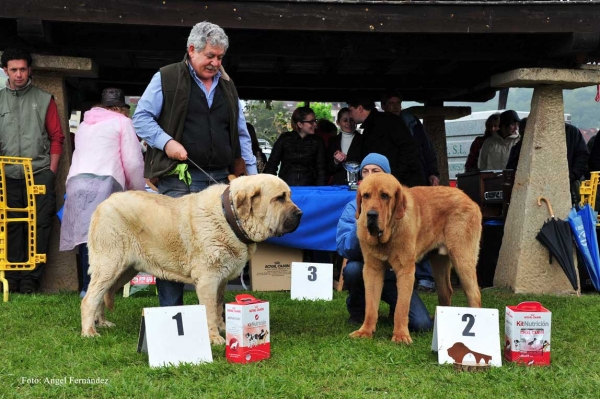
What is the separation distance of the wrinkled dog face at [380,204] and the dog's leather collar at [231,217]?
0.87m

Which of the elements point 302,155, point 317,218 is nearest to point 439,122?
point 302,155

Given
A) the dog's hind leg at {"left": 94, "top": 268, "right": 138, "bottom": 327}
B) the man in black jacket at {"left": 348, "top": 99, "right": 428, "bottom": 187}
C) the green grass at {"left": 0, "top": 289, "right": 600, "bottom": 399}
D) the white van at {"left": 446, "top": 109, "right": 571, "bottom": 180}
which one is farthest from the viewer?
the white van at {"left": 446, "top": 109, "right": 571, "bottom": 180}

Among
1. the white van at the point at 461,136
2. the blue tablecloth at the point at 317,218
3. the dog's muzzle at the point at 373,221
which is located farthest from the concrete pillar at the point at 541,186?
the white van at the point at 461,136

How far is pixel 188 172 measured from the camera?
5496 millimetres

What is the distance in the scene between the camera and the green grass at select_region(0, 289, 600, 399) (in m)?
4.10

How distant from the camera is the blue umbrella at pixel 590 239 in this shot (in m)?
8.28

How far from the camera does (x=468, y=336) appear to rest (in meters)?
4.66

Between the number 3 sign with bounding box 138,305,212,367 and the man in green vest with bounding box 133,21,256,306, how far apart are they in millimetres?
871

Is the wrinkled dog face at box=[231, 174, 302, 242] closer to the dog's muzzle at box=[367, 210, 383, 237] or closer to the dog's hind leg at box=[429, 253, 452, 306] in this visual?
the dog's muzzle at box=[367, 210, 383, 237]

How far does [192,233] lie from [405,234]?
5.12 feet

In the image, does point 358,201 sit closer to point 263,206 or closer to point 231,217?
point 263,206

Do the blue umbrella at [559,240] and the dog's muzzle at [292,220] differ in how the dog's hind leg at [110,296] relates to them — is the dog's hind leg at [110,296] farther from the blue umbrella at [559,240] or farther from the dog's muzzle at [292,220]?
the blue umbrella at [559,240]

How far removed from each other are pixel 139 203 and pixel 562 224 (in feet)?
16.9

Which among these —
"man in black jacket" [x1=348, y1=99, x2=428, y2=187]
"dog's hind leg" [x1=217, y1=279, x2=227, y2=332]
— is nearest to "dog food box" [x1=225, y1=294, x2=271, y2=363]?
"dog's hind leg" [x1=217, y1=279, x2=227, y2=332]
